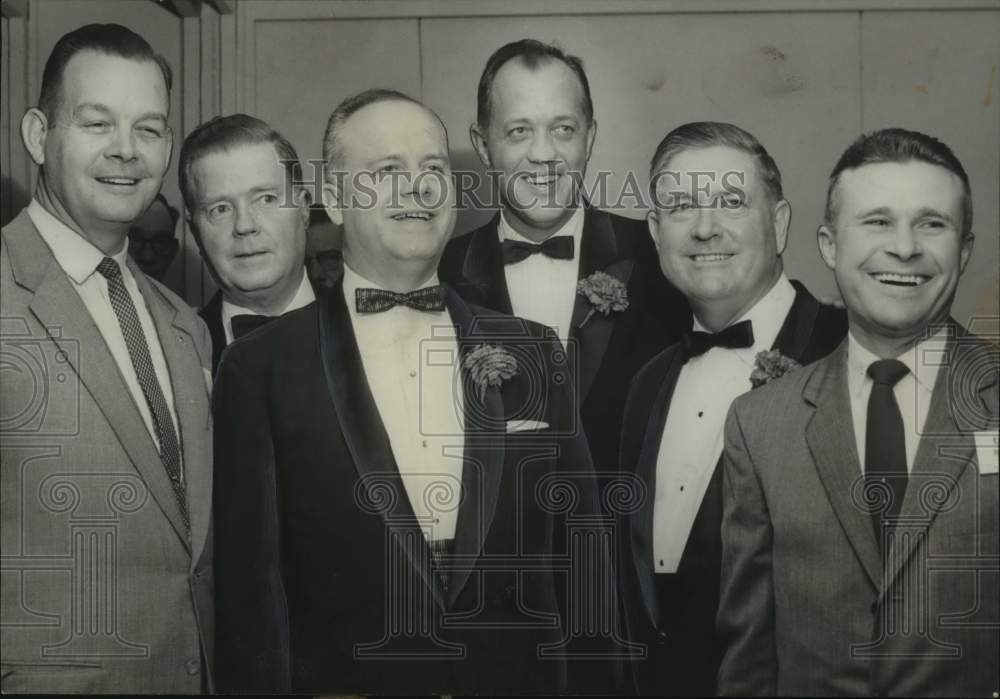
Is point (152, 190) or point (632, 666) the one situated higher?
point (152, 190)

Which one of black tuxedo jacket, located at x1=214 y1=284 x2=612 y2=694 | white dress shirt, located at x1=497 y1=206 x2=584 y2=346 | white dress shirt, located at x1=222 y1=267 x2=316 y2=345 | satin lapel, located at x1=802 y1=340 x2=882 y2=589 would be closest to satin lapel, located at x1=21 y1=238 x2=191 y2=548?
black tuxedo jacket, located at x1=214 y1=284 x2=612 y2=694

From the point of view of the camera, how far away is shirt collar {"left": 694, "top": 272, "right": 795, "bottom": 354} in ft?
12.6

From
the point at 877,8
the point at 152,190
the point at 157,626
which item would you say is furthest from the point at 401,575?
the point at 877,8

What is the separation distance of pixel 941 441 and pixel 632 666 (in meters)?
1.10

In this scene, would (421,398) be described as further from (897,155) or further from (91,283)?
(897,155)

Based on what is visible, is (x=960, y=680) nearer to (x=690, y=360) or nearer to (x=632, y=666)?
(x=632, y=666)

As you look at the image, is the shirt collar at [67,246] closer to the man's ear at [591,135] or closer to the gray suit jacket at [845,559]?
the man's ear at [591,135]

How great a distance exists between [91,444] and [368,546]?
33.1 inches

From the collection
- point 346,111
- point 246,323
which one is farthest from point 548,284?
point 246,323

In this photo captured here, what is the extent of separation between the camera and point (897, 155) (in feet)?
12.6

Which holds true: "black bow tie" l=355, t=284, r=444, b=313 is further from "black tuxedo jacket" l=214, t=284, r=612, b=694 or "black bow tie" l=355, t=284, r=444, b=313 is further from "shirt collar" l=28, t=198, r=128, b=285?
"shirt collar" l=28, t=198, r=128, b=285

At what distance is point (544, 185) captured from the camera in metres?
3.93

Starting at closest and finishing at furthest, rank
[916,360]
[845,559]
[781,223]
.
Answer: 1. [845,559]
2. [916,360]
3. [781,223]

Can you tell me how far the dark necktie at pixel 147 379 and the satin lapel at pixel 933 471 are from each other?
2051mm
